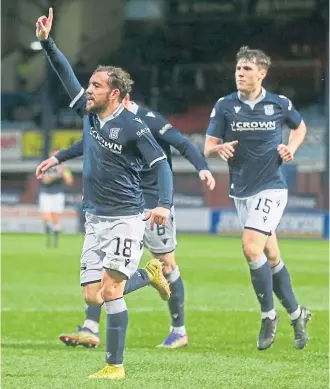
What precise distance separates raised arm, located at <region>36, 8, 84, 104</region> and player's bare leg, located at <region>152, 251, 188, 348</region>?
6.82ft

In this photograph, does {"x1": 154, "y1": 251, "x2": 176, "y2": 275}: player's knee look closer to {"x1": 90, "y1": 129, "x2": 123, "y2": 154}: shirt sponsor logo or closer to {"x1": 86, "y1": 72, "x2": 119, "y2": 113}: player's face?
{"x1": 90, "y1": 129, "x2": 123, "y2": 154}: shirt sponsor logo

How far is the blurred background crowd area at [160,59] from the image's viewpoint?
4066cm

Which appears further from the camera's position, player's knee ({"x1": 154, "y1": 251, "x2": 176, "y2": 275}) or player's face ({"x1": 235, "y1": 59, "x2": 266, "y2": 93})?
player's knee ({"x1": 154, "y1": 251, "x2": 176, "y2": 275})

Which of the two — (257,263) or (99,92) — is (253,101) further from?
(99,92)

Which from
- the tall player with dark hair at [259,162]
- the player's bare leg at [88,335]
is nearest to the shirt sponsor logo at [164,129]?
the tall player with dark hair at [259,162]

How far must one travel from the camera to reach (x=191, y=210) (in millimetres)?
35562

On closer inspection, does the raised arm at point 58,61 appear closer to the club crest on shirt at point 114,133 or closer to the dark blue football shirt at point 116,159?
the dark blue football shirt at point 116,159

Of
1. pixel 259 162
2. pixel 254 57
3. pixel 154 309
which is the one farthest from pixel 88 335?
pixel 154 309

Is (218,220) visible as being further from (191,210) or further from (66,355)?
(66,355)

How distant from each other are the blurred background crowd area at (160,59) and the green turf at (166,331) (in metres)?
20.0

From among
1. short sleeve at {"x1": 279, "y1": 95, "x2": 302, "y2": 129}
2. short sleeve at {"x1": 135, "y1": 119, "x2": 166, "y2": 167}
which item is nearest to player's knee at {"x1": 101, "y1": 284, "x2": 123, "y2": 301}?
short sleeve at {"x1": 135, "y1": 119, "x2": 166, "y2": 167}

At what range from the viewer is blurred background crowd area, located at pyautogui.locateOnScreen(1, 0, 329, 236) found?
4066 cm

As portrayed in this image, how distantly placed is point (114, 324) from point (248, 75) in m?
2.97

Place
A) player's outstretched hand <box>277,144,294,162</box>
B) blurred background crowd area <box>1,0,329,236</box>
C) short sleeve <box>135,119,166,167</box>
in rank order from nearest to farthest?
short sleeve <box>135,119,166,167</box>, player's outstretched hand <box>277,144,294,162</box>, blurred background crowd area <box>1,0,329,236</box>
